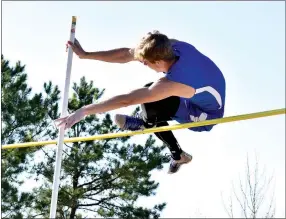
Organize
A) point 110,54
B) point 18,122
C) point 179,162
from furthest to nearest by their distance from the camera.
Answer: point 18,122, point 179,162, point 110,54

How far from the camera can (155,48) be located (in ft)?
11.6

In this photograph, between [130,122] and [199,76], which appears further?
[130,122]

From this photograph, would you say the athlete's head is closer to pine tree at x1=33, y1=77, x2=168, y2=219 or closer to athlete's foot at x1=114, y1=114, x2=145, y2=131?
athlete's foot at x1=114, y1=114, x2=145, y2=131

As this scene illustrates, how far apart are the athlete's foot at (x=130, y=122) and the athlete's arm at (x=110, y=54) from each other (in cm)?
45

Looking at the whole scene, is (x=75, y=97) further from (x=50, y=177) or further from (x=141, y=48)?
(x=141, y=48)

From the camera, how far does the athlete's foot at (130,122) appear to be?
13.4ft

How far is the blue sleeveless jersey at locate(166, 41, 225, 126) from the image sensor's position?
3.57 m

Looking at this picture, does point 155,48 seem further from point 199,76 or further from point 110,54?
point 110,54

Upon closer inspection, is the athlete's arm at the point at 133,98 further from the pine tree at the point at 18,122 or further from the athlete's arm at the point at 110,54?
the pine tree at the point at 18,122

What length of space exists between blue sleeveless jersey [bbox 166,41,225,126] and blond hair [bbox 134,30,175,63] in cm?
8

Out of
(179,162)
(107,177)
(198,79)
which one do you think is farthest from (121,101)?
(107,177)

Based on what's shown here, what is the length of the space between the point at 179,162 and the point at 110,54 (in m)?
0.97

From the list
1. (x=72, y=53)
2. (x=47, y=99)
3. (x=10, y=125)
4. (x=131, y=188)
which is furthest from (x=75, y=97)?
(x=72, y=53)

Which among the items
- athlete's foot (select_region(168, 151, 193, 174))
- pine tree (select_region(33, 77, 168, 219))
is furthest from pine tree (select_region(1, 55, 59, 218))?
athlete's foot (select_region(168, 151, 193, 174))
